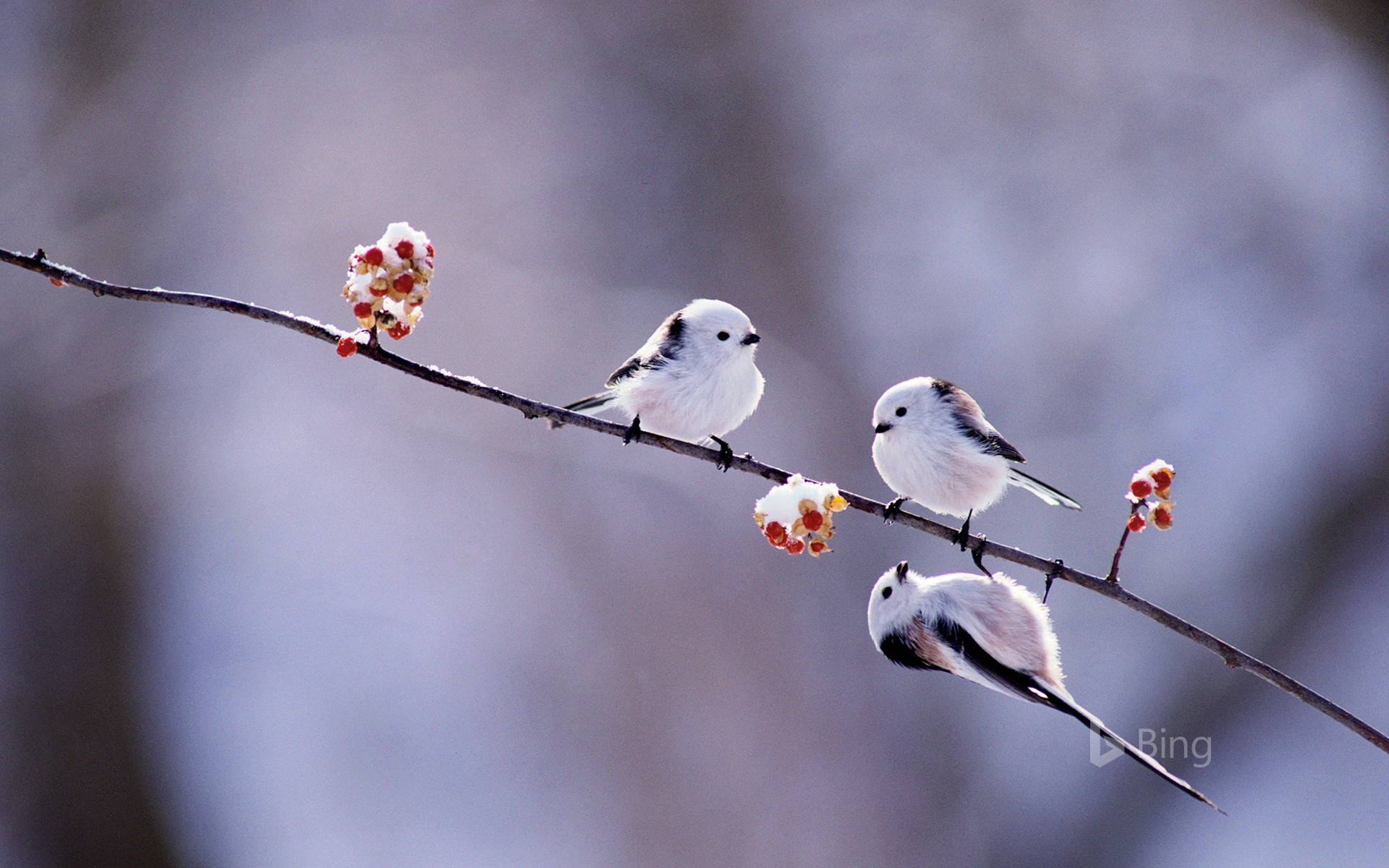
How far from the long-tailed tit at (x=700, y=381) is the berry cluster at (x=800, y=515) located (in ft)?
1.67

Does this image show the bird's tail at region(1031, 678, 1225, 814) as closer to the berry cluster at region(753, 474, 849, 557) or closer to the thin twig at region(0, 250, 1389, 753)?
the thin twig at region(0, 250, 1389, 753)

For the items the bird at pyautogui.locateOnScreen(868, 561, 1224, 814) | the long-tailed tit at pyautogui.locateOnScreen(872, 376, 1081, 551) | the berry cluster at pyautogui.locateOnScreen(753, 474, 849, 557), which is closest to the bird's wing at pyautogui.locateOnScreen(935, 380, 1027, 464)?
the long-tailed tit at pyautogui.locateOnScreen(872, 376, 1081, 551)

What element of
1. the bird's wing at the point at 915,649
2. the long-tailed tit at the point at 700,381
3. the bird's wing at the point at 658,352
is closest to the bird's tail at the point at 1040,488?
the bird's wing at the point at 915,649

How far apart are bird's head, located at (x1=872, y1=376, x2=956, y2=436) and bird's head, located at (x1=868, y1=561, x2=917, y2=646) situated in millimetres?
176

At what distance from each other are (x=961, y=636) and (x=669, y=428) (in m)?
0.46

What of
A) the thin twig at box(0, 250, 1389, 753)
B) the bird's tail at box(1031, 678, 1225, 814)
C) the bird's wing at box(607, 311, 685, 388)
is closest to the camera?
the bird's tail at box(1031, 678, 1225, 814)

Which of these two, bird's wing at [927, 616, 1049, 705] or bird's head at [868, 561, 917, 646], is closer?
bird's wing at [927, 616, 1049, 705]

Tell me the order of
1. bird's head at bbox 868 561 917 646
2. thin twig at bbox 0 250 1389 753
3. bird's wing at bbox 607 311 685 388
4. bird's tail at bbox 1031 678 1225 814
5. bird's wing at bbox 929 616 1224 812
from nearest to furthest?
1. bird's tail at bbox 1031 678 1225 814
2. thin twig at bbox 0 250 1389 753
3. bird's wing at bbox 929 616 1224 812
4. bird's head at bbox 868 561 917 646
5. bird's wing at bbox 607 311 685 388

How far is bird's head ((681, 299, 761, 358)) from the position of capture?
130 cm

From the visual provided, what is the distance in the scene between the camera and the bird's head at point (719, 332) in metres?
1.30

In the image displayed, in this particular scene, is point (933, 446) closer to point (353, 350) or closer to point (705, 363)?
point (705, 363)

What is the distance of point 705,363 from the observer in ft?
4.31

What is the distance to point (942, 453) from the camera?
116 cm

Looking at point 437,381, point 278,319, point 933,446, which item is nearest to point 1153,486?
point 933,446
